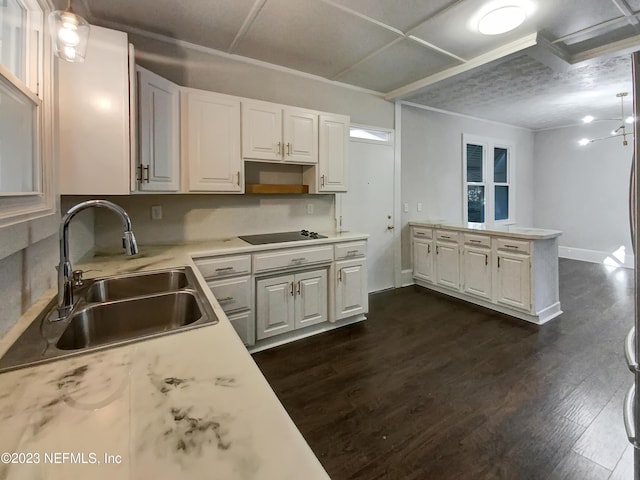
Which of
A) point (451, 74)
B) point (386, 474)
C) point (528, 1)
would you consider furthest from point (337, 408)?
point (451, 74)

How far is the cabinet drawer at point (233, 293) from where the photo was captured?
2.36 meters

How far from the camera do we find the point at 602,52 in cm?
283

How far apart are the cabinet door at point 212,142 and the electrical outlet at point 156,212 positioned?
433mm

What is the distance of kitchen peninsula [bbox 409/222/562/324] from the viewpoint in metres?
3.09

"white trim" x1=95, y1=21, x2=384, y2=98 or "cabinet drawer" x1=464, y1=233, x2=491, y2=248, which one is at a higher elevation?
"white trim" x1=95, y1=21, x2=384, y2=98

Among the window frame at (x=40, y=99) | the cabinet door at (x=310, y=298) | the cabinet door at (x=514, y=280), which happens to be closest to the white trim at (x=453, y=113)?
the cabinet door at (x=514, y=280)

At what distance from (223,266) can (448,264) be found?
2914mm

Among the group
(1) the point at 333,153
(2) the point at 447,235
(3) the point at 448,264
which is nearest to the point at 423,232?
(2) the point at 447,235

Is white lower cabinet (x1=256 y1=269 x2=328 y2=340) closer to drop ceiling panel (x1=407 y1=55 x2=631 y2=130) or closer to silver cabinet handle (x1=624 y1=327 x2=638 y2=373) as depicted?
silver cabinet handle (x1=624 y1=327 x2=638 y2=373)

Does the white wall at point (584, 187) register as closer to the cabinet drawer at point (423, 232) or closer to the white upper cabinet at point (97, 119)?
the cabinet drawer at point (423, 232)

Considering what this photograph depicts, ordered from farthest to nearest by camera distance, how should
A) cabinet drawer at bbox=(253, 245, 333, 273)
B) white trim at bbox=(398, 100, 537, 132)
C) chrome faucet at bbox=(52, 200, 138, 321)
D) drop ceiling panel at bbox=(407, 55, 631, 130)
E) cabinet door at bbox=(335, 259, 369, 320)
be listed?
white trim at bbox=(398, 100, 537, 132)
drop ceiling panel at bbox=(407, 55, 631, 130)
cabinet door at bbox=(335, 259, 369, 320)
cabinet drawer at bbox=(253, 245, 333, 273)
chrome faucet at bbox=(52, 200, 138, 321)

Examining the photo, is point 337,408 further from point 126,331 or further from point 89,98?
point 89,98

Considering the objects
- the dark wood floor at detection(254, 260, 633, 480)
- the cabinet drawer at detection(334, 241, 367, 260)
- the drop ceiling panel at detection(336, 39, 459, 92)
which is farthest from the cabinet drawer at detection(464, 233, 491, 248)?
the drop ceiling panel at detection(336, 39, 459, 92)

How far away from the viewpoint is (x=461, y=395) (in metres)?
2.03
